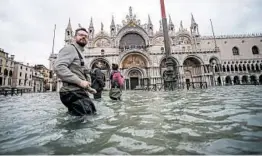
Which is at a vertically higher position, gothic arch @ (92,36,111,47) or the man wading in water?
gothic arch @ (92,36,111,47)

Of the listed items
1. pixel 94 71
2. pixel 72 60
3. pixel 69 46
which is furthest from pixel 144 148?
pixel 94 71

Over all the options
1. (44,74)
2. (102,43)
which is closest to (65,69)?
(102,43)

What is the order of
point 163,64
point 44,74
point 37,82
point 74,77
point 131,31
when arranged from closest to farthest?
point 74,77, point 163,64, point 131,31, point 37,82, point 44,74

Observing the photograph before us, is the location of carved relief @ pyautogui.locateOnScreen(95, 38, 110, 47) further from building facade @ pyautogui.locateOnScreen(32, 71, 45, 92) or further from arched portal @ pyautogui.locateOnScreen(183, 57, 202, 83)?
building facade @ pyautogui.locateOnScreen(32, 71, 45, 92)

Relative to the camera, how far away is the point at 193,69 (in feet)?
94.5

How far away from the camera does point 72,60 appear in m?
2.56

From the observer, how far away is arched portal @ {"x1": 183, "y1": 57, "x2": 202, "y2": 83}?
1089 inches

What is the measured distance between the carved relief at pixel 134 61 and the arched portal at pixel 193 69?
8.61 m

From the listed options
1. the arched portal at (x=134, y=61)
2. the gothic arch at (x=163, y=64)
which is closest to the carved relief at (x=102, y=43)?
the arched portal at (x=134, y=61)

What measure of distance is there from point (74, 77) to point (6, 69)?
120 feet

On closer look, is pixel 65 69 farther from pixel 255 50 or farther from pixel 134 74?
pixel 255 50

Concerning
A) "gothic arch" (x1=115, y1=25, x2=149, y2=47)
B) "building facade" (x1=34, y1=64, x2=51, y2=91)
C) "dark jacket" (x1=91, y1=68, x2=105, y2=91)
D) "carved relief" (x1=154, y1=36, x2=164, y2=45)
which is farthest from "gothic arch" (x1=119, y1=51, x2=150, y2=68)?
"building facade" (x1=34, y1=64, x2=51, y2=91)

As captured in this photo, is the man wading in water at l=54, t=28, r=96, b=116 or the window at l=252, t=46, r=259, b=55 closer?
the man wading in water at l=54, t=28, r=96, b=116

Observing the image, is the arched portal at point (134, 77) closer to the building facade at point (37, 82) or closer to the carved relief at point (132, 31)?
the carved relief at point (132, 31)
